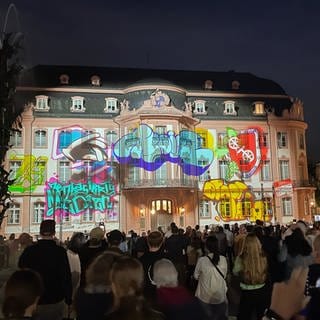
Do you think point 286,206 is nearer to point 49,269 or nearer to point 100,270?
point 49,269

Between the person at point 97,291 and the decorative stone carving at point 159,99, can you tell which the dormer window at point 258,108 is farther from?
the person at point 97,291

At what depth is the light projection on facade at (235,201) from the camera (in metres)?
39.8

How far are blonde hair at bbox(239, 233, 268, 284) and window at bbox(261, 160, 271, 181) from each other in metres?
36.2

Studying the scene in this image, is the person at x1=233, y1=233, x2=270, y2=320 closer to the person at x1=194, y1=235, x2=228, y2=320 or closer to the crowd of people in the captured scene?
the crowd of people

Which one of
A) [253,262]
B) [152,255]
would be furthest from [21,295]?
[253,262]

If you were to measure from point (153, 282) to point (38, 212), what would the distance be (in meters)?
35.0

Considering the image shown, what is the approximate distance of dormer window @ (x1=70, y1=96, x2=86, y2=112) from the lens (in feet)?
130

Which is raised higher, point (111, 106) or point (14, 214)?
point (111, 106)

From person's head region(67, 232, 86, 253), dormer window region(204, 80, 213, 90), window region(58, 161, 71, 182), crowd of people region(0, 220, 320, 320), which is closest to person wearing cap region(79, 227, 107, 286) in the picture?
crowd of people region(0, 220, 320, 320)

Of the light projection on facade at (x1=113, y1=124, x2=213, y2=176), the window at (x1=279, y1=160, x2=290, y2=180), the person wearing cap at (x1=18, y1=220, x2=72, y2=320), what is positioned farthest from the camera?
the window at (x1=279, y1=160, x2=290, y2=180)

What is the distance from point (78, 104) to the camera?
40.0 meters

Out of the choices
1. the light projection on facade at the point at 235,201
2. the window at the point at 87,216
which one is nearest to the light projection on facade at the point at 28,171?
the window at the point at 87,216

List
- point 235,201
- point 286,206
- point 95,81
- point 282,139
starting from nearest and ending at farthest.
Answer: point 235,201 → point 286,206 → point 95,81 → point 282,139

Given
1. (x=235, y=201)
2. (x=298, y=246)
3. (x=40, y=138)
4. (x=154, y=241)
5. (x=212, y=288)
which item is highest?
(x=40, y=138)
